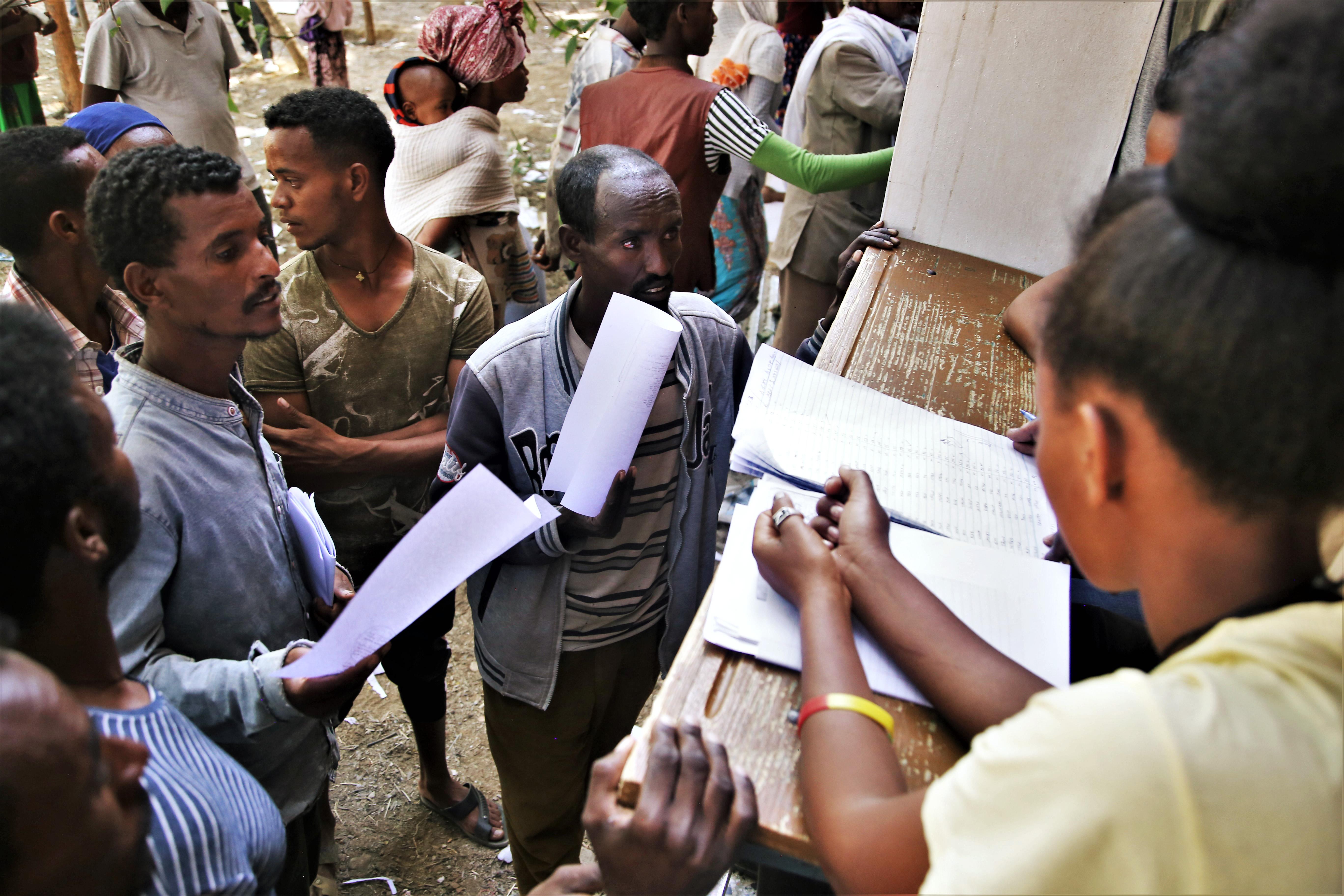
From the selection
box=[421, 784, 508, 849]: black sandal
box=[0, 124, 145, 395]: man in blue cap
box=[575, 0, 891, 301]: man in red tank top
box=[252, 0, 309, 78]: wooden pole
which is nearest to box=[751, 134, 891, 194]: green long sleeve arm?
box=[575, 0, 891, 301]: man in red tank top

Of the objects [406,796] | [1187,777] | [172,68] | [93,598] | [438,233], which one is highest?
[1187,777]

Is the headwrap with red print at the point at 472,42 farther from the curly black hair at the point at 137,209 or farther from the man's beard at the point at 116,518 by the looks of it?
the man's beard at the point at 116,518

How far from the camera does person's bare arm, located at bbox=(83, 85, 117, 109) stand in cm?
384

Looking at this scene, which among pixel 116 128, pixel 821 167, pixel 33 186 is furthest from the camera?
pixel 821 167

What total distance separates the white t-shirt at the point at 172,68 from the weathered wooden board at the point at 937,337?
10.3 ft

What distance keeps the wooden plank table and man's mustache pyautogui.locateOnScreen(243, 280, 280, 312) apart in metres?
1.00

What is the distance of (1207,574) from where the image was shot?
646mm

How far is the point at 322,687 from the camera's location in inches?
51.3

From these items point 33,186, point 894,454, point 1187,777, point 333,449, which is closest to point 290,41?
point 33,186

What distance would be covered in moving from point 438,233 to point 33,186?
3.65ft

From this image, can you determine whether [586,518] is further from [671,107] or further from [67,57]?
[67,57]

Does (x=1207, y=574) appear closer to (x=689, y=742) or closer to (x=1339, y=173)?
(x=1339, y=173)

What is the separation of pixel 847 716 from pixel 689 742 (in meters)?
0.15

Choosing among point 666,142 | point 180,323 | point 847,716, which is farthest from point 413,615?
point 666,142
